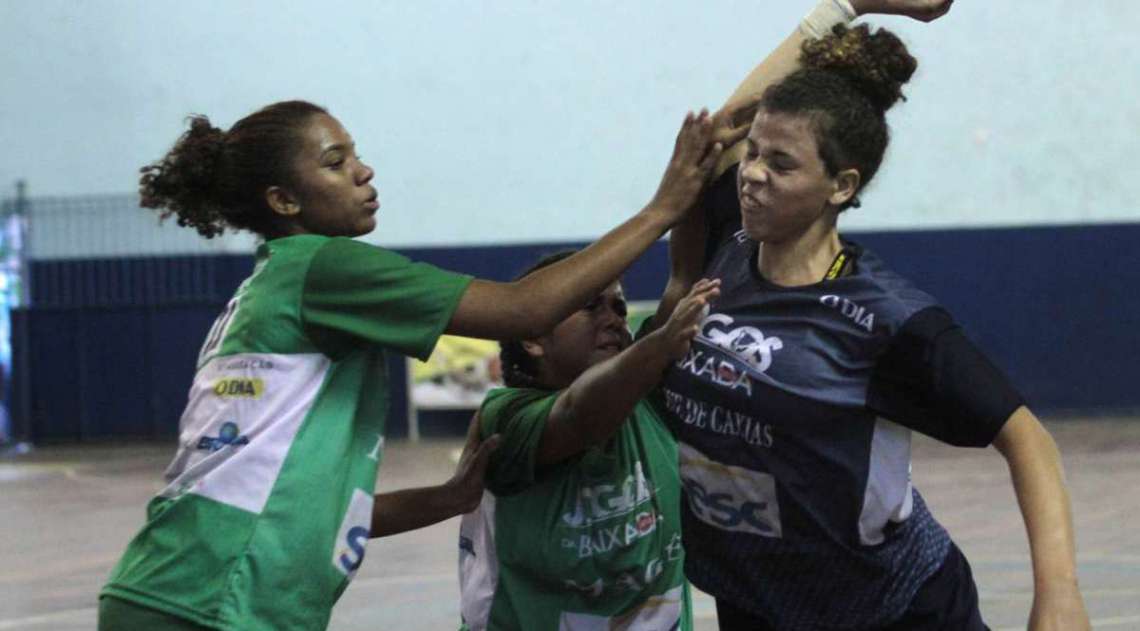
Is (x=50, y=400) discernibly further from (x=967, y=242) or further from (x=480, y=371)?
(x=967, y=242)

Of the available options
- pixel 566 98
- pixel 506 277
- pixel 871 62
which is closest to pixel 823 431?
pixel 871 62

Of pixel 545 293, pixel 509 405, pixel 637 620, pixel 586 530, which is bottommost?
pixel 637 620

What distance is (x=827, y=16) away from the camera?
3.36 m

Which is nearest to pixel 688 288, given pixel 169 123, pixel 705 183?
pixel 705 183

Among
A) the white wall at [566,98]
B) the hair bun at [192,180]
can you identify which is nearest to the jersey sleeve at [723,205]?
the hair bun at [192,180]

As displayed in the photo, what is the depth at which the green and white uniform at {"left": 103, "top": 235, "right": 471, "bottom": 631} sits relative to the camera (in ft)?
9.55

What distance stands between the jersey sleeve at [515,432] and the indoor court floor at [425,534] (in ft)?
10.1

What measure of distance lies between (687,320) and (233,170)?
2.91 ft

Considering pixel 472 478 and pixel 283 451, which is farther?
pixel 472 478

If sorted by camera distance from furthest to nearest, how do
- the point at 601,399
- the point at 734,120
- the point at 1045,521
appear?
the point at 734,120 < the point at 601,399 < the point at 1045,521

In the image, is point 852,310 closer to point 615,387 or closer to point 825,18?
point 615,387

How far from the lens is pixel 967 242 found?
47.4 ft

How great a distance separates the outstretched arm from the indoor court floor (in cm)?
364

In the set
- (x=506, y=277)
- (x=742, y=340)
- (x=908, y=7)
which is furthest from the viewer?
(x=506, y=277)
